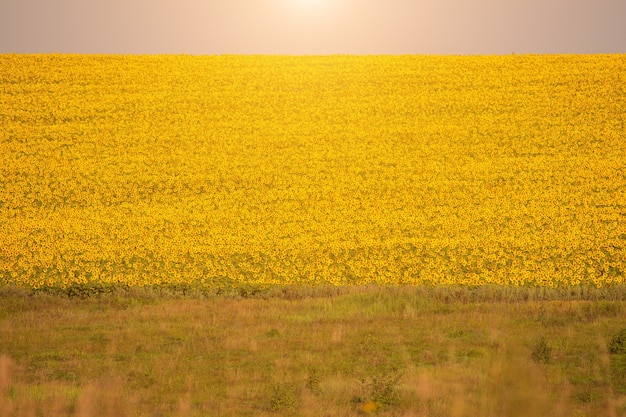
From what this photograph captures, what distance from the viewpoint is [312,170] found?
31.9 meters

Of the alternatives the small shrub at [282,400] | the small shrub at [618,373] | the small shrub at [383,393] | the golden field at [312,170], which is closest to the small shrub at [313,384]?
the small shrub at [282,400]

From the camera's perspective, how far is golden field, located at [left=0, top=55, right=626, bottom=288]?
927 inches

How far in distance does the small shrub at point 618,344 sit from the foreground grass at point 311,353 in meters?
0.19

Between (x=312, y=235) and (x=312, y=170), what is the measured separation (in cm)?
694

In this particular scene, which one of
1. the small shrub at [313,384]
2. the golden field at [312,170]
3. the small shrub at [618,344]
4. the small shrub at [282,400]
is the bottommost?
the small shrub at [282,400]

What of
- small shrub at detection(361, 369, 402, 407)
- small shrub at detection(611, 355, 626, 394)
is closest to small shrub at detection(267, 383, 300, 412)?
small shrub at detection(361, 369, 402, 407)

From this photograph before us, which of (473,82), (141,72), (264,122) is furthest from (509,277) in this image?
(141,72)

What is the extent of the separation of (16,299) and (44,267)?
3284mm

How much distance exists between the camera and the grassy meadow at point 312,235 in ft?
35.4

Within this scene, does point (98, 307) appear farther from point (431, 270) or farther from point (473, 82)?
point (473, 82)

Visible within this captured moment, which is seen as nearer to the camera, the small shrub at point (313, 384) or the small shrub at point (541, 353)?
the small shrub at point (313, 384)

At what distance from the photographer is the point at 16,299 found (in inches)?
800

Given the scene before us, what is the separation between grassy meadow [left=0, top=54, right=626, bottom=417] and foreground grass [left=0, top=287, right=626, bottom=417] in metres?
0.06

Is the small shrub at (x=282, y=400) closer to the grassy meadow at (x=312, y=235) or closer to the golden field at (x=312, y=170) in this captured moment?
the grassy meadow at (x=312, y=235)
